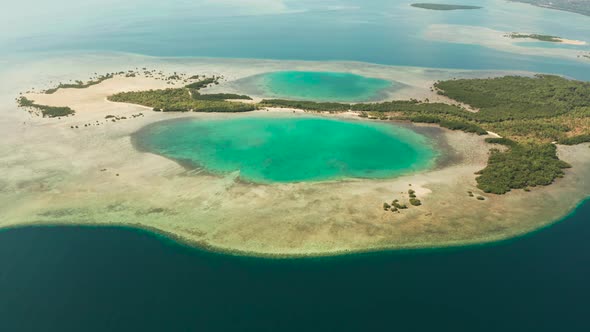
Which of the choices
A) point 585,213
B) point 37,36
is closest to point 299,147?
point 585,213

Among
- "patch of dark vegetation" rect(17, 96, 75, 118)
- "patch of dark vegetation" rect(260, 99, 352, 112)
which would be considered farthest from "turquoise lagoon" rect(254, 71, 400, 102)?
"patch of dark vegetation" rect(17, 96, 75, 118)

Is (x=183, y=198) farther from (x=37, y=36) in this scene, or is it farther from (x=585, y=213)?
(x=37, y=36)

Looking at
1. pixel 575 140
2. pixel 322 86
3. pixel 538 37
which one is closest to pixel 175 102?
pixel 322 86

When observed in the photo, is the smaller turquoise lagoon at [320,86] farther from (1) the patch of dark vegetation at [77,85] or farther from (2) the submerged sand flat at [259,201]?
→ (1) the patch of dark vegetation at [77,85]

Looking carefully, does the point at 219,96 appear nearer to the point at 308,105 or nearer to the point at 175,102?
the point at 175,102

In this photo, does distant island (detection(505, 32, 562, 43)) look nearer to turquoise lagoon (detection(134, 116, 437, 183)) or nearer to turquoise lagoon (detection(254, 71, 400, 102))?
turquoise lagoon (detection(254, 71, 400, 102))

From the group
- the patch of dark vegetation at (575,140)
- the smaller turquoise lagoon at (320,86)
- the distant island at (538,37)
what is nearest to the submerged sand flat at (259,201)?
the patch of dark vegetation at (575,140)
